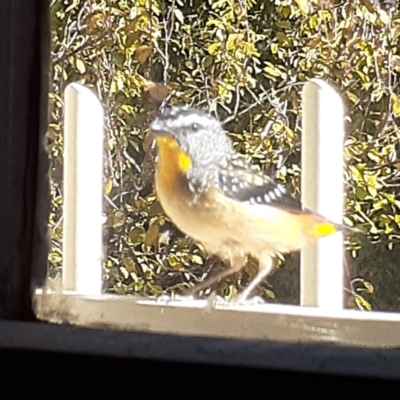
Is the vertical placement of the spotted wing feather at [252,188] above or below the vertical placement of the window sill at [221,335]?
above

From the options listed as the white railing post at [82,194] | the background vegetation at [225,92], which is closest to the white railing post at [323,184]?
the background vegetation at [225,92]

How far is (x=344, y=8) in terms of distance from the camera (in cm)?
42

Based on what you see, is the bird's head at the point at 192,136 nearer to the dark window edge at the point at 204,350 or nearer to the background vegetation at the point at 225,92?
the background vegetation at the point at 225,92

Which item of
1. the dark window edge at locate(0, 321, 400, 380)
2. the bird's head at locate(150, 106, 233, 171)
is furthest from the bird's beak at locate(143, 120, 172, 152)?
the dark window edge at locate(0, 321, 400, 380)

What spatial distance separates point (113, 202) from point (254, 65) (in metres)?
0.11

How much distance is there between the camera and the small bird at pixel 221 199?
1.32 ft

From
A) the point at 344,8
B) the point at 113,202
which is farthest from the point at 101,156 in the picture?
the point at 344,8

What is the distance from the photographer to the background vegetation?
15.9 inches

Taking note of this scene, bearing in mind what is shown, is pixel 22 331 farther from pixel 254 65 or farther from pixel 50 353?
pixel 254 65

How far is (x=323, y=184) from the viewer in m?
0.41

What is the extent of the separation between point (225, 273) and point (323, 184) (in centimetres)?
7

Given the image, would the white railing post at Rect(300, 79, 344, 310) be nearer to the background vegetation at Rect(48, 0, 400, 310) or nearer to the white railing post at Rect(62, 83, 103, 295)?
the background vegetation at Rect(48, 0, 400, 310)

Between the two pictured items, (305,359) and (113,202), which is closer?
(305,359)

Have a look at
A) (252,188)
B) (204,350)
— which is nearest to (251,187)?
(252,188)
